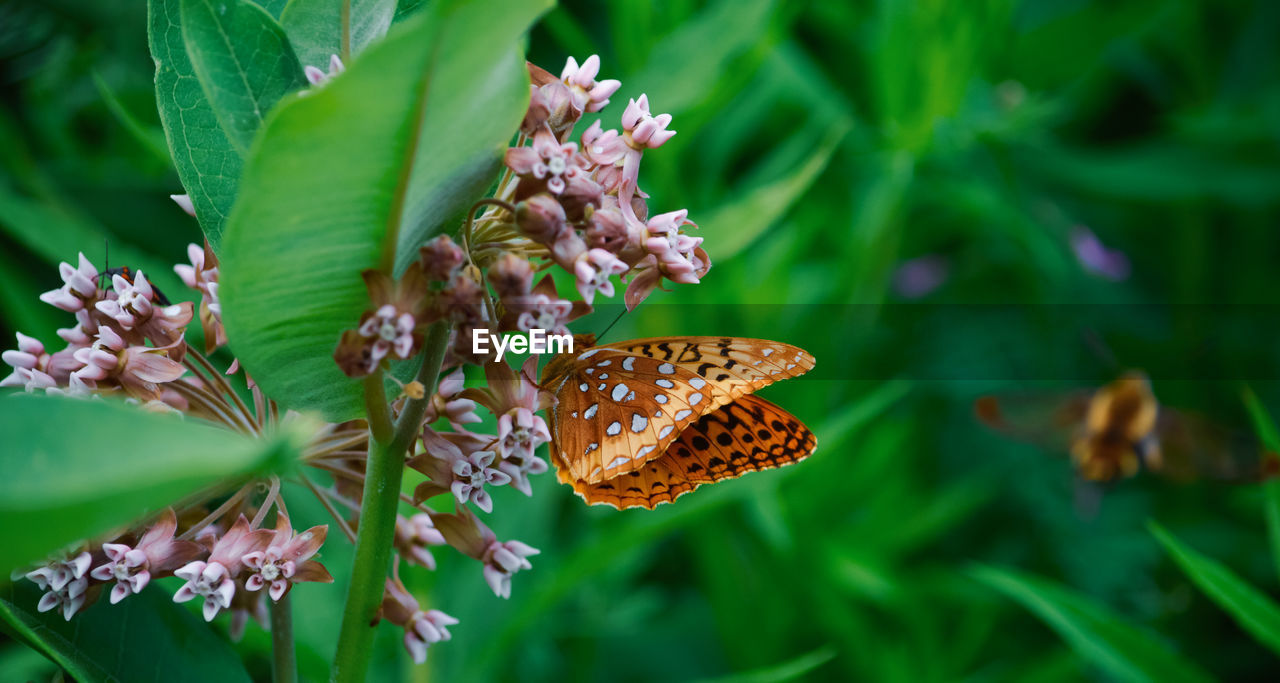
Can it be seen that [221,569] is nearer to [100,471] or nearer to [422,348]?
[422,348]

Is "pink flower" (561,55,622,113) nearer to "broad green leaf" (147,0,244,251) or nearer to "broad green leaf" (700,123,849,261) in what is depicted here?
"broad green leaf" (147,0,244,251)

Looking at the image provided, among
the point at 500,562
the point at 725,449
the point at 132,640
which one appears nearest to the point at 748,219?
the point at 725,449

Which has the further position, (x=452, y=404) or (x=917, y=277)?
(x=917, y=277)

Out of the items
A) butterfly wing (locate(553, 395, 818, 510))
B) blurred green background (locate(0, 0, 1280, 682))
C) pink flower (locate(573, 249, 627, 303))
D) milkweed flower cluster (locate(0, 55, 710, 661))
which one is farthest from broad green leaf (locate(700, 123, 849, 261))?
pink flower (locate(573, 249, 627, 303))

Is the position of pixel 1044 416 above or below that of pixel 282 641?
below

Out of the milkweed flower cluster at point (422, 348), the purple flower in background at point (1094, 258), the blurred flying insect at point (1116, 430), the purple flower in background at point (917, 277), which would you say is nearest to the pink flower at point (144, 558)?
the milkweed flower cluster at point (422, 348)
